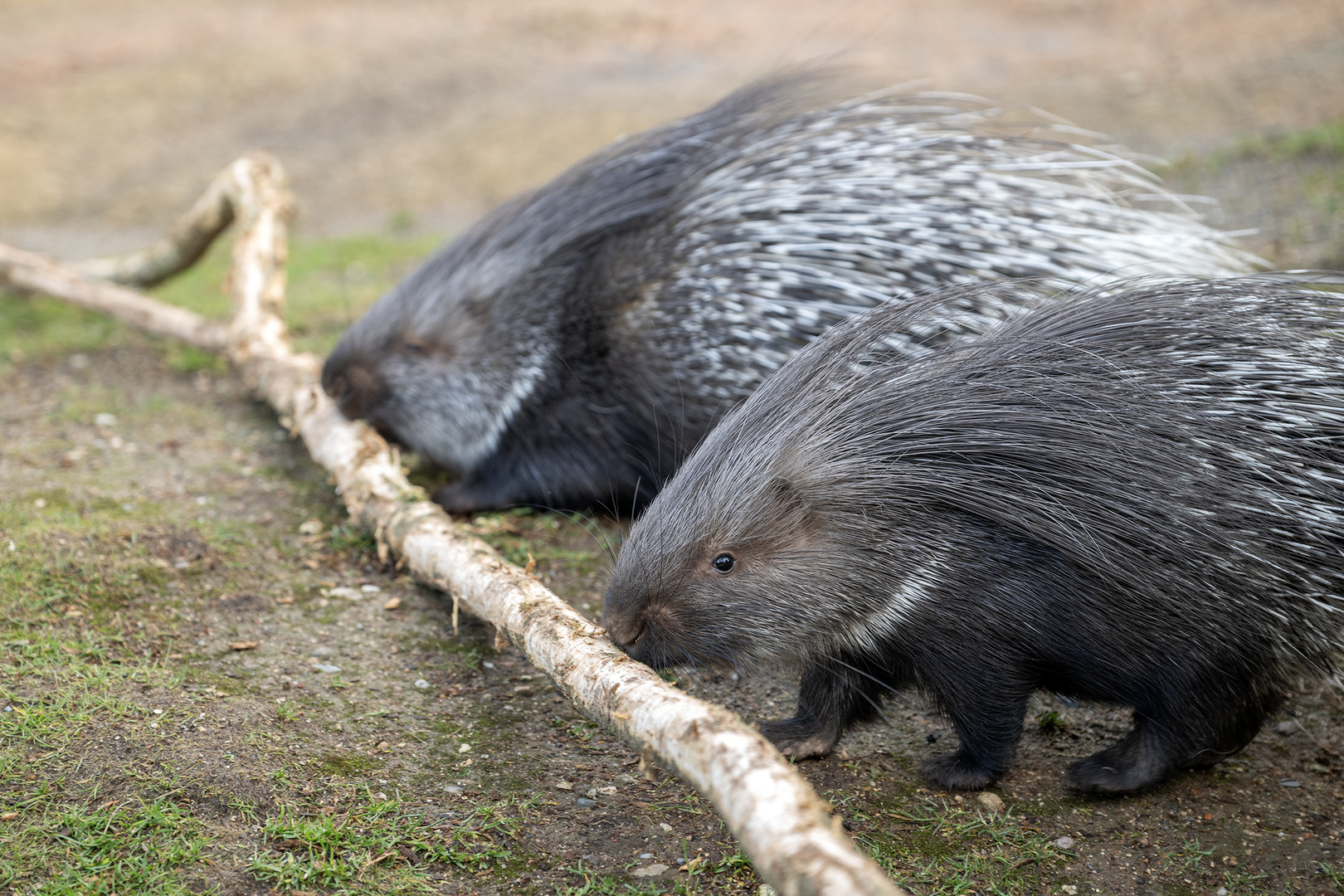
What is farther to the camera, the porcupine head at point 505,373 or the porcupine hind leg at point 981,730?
the porcupine head at point 505,373

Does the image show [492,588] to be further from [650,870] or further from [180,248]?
[180,248]

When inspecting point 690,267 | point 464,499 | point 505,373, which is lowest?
point 464,499

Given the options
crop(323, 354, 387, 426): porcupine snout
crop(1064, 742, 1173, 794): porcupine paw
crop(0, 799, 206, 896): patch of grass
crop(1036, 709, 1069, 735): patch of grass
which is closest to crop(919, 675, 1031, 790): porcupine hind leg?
crop(1064, 742, 1173, 794): porcupine paw

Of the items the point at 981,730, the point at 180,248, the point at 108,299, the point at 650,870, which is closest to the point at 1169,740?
the point at 981,730

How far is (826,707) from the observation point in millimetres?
2346

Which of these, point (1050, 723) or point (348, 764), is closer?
point (348, 764)

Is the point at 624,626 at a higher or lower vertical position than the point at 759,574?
lower

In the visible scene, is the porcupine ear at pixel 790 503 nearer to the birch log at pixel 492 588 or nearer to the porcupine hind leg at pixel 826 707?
the porcupine hind leg at pixel 826 707

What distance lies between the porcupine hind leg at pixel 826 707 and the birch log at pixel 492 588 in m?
0.18

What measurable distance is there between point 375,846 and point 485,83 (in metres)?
10.7

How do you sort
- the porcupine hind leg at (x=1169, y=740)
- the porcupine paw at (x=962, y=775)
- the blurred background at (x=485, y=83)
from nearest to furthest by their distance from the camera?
the porcupine hind leg at (x=1169, y=740) < the porcupine paw at (x=962, y=775) < the blurred background at (x=485, y=83)

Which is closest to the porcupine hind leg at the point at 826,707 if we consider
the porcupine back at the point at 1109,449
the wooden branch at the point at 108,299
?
the porcupine back at the point at 1109,449

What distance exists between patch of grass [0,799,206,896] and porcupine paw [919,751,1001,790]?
1.40m

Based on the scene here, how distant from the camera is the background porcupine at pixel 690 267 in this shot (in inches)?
126
